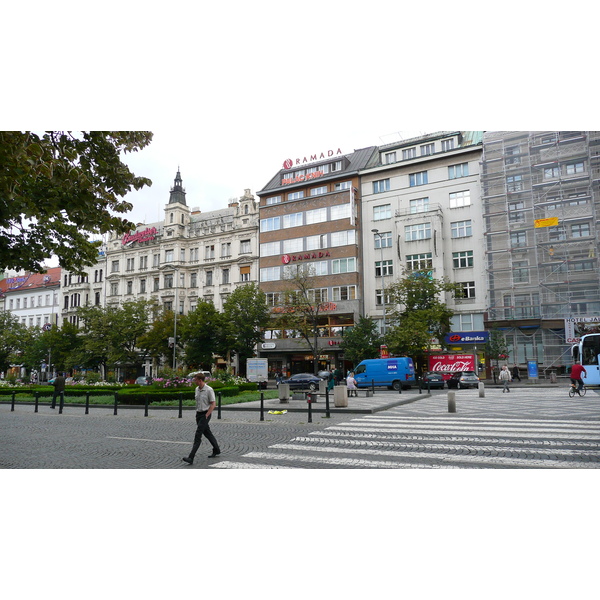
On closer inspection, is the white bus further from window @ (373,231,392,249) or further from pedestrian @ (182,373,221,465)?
pedestrian @ (182,373,221,465)

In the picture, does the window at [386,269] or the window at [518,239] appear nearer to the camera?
the window at [518,239]

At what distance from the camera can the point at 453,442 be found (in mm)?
11141

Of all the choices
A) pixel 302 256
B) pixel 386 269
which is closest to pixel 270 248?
pixel 302 256

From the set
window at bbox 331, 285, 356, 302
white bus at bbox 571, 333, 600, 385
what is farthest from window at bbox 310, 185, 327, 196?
white bus at bbox 571, 333, 600, 385

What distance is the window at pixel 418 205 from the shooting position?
47156 mm

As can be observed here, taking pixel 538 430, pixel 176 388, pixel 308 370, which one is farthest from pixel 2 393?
pixel 538 430

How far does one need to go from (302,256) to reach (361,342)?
13.2 meters

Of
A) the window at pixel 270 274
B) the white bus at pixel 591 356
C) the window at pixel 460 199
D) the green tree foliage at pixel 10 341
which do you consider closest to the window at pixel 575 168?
the window at pixel 460 199

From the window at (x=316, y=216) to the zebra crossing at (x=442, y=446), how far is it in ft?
125

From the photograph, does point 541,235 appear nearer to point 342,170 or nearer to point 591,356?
point 591,356

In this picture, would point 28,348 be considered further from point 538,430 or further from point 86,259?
point 538,430

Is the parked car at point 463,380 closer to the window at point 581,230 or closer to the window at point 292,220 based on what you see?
the window at point 581,230

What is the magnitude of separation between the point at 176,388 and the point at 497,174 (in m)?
32.2

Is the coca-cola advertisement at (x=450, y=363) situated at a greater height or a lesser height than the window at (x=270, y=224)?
lesser
